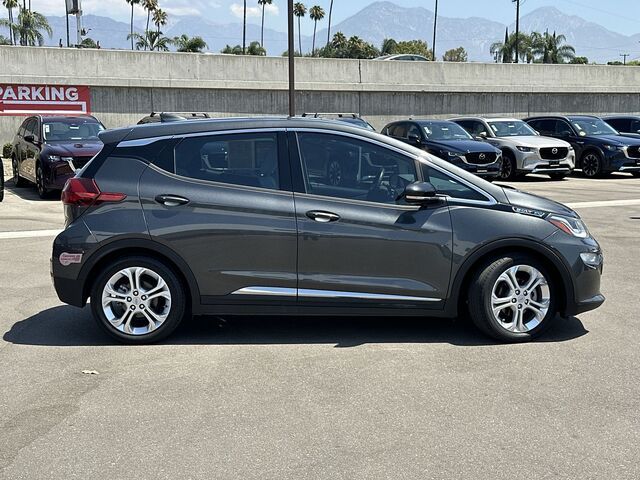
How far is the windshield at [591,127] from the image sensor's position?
21.1 metres

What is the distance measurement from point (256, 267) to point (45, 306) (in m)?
2.38

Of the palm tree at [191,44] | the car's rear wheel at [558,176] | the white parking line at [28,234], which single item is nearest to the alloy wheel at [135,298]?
the white parking line at [28,234]

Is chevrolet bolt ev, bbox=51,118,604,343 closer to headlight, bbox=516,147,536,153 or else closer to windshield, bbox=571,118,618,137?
headlight, bbox=516,147,536,153

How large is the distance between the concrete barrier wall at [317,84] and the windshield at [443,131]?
9.84 metres

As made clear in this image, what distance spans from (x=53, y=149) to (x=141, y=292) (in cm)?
1002

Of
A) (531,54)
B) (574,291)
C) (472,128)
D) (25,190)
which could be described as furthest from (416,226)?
(531,54)

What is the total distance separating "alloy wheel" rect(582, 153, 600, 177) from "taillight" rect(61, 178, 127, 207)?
17.3m

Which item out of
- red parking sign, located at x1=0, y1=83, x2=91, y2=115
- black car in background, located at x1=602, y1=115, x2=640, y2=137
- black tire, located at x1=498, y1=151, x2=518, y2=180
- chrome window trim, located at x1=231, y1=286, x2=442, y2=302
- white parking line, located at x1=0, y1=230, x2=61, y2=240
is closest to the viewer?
chrome window trim, located at x1=231, y1=286, x2=442, y2=302

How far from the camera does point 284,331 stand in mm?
5977

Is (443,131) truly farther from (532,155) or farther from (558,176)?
(558,176)

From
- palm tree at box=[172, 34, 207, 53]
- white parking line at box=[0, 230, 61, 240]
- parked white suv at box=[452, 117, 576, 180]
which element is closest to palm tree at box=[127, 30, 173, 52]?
palm tree at box=[172, 34, 207, 53]

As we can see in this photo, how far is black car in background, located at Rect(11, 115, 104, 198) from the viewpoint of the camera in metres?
14.3

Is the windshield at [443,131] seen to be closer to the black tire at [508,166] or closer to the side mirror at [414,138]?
the side mirror at [414,138]

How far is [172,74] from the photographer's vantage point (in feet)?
87.0
